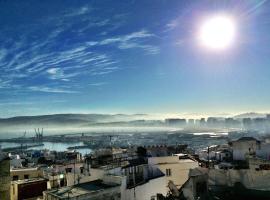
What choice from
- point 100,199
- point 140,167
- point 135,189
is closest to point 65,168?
point 140,167

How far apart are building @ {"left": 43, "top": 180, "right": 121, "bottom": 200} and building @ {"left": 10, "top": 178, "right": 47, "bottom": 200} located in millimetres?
5546

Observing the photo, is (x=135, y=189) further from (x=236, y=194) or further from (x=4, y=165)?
(x=4, y=165)

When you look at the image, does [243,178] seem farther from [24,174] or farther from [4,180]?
[24,174]


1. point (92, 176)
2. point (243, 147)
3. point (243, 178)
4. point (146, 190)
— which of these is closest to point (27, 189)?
point (92, 176)

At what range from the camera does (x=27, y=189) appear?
20.7 metres

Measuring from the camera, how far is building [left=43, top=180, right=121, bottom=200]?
14.2 meters

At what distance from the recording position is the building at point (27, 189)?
66.0 ft

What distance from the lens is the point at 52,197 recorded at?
A: 14594 mm

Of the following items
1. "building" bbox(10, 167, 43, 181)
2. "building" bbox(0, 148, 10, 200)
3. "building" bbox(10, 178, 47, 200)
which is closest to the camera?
"building" bbox(0, 148, 10, 200)

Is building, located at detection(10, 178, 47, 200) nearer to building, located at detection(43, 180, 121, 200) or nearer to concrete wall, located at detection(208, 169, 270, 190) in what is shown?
building, located at detection(43, 180, 121, 200)

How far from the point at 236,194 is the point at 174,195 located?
3.81 m

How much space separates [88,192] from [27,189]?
7858mm

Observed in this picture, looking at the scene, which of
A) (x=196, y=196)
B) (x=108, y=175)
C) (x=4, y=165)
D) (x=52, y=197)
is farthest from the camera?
(x=196, y=196)

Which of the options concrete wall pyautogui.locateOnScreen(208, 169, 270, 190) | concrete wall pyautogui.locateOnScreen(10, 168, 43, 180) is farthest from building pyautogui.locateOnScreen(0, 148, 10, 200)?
concrete wall pyautogui.locateOnScreen(10, 168, 43, 180)
